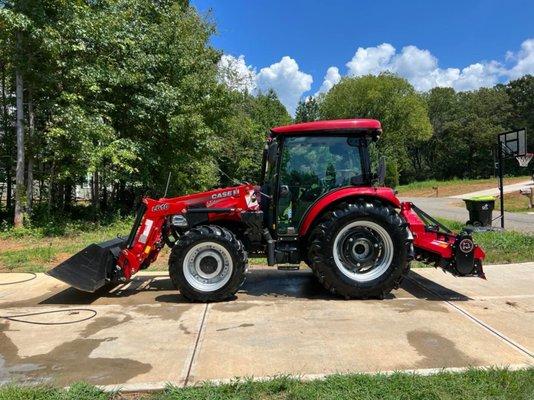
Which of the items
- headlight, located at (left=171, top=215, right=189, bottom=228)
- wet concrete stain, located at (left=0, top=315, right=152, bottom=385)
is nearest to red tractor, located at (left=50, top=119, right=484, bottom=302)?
A: headlight, located at (left=171, top=215, right=189, bottom=228)

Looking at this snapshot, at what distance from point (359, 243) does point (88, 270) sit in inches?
133

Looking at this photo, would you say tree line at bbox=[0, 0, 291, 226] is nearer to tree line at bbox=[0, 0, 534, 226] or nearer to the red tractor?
tree line at bbox=[0, 0, 534, 226]

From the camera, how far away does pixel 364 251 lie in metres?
6.08

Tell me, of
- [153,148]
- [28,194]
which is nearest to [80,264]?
[28,194]

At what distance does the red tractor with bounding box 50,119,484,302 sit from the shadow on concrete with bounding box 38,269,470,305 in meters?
0.30

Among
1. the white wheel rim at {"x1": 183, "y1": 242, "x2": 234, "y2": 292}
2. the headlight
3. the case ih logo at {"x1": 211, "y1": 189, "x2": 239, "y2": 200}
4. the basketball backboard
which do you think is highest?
the basketball backboard

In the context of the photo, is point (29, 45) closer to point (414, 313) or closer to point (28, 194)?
point (28, 194)

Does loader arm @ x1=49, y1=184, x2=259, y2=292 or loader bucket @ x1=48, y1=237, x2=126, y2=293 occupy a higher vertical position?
loader arm @ x1=49, y1=184, x2=259, y2=292

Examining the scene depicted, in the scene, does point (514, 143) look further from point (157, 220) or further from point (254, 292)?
point (157, 220)

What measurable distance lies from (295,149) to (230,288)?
1.94 m

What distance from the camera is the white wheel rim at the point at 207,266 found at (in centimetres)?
593

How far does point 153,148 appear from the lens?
53.3ft

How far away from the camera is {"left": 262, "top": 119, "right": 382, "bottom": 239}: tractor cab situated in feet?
19.9

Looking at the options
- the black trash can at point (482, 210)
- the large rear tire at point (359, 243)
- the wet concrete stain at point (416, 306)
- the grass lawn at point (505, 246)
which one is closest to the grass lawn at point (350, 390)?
the wet concrete stain at point (416, 306)
